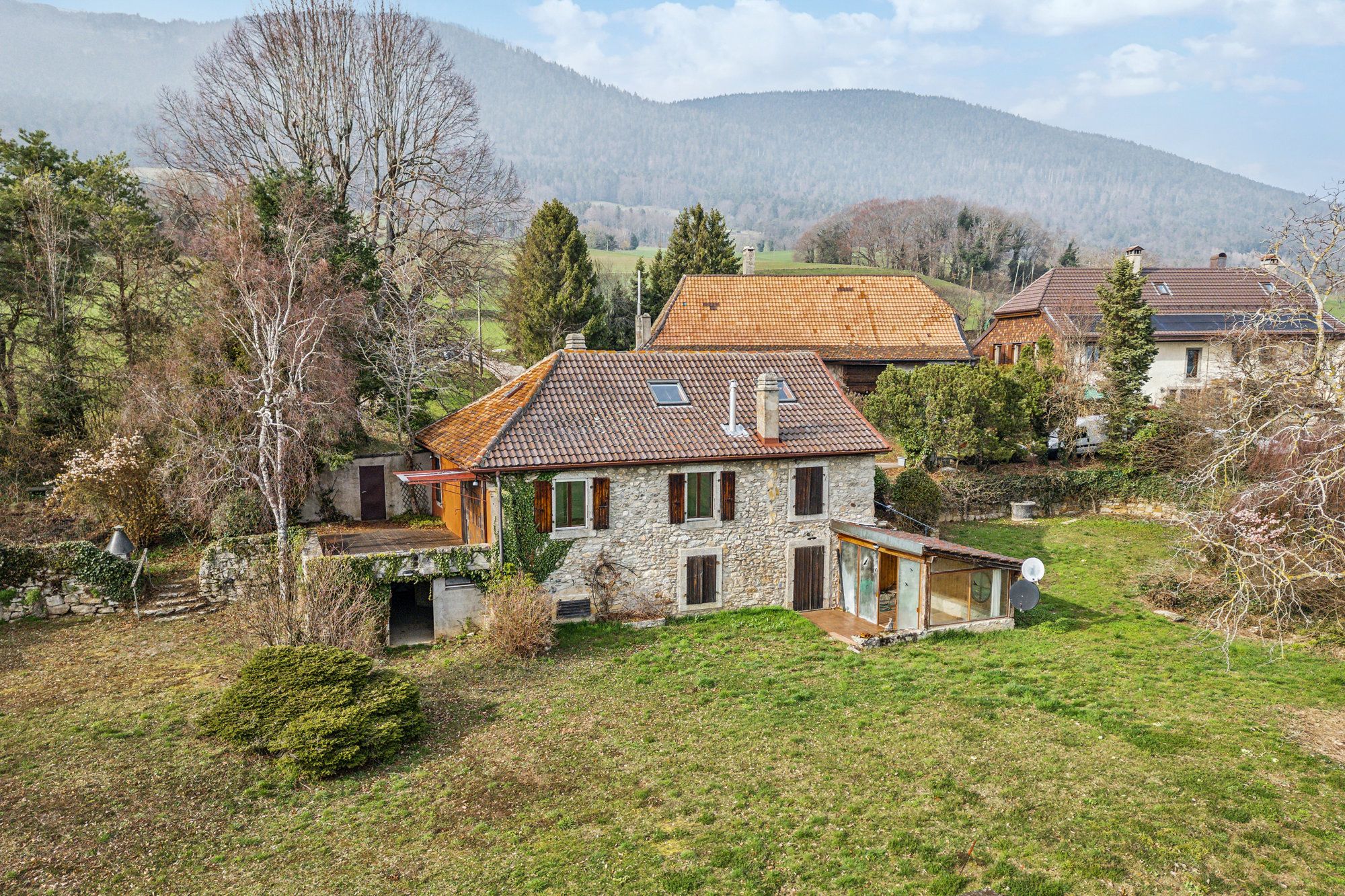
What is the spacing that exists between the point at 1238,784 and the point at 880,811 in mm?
5248

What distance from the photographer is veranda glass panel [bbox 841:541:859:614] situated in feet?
68.4

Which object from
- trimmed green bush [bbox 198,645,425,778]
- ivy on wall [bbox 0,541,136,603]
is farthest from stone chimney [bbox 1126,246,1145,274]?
ivy on wall [bbox 0,541,136,603]

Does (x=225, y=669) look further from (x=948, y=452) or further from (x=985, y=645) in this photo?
(x=948, y=452)

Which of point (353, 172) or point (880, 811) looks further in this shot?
point (353, 172)

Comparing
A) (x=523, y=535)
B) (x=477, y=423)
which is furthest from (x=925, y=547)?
(x=477, y=423)

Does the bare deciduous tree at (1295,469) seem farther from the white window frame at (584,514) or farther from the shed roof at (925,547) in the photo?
the white window frame at (584,514)

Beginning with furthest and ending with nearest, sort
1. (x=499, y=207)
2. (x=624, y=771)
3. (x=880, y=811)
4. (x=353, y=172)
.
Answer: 1. (x=499, y=207)
2. (x=353, y=172)
3. (x=624, y=771)
4. (x=880, y=811)

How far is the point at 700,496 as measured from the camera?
65.5 feet

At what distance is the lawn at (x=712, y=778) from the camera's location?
9414mm

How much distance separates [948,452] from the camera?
30.1m

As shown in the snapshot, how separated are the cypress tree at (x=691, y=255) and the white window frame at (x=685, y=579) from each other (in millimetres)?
32867

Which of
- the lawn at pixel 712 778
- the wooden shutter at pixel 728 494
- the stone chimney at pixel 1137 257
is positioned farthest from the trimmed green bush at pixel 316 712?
the stone chimney at pixel 1137 257

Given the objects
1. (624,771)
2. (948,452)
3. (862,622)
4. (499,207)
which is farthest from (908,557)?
(499,207)

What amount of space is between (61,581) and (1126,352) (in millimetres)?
36568
